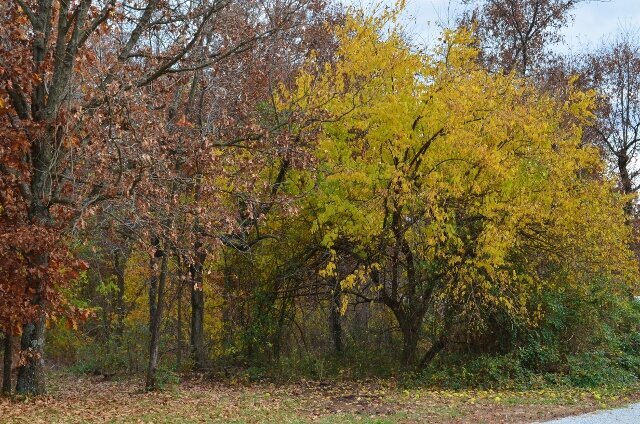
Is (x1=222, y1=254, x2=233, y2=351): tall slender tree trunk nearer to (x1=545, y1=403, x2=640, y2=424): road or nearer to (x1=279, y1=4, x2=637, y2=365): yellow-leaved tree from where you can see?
(x1=279, y1=4, x2=637, y2=365): yellow-leaved tree

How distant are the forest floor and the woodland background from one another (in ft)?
3.13

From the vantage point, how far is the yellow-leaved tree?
14.1 m

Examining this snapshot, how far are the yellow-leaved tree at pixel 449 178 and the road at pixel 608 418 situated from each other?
3.98 meters

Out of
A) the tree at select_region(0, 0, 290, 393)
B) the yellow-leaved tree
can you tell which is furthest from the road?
the tree at select_region(0, 0, 290, 393)

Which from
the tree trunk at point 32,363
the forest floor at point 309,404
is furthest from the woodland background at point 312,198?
the forest floor at point 309,404

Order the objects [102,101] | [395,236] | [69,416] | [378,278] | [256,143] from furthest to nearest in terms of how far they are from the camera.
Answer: [378,278]
[395,236]
[256,143]
[102,101]
[69,416]

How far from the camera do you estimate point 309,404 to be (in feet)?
40.5

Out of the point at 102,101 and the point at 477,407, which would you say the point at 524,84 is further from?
the point at 102,101

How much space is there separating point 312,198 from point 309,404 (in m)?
4.59

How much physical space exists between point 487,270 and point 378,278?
2728mm

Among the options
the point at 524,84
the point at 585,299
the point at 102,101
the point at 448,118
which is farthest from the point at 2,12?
the point at 585,299

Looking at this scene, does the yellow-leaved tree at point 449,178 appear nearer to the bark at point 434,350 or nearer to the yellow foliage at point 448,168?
the yellow foliage at point 448,168

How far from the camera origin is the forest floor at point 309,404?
10.2 m

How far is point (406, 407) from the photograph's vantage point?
1145 cm
